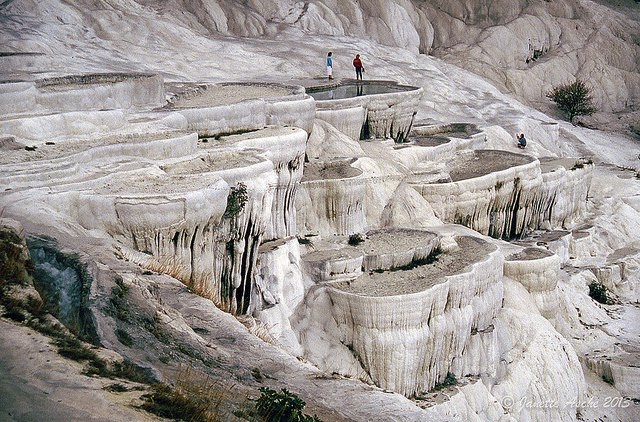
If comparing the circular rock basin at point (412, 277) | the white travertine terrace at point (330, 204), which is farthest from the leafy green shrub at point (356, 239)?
the circular rock basin at point (412, 277)

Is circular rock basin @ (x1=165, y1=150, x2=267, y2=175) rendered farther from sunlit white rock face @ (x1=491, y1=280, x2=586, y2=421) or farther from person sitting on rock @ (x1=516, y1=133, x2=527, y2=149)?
person sitting on rock @ (x1=516, y1=133, x2=527, y2=149)

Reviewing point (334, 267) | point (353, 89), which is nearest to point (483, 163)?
point (353, 89)

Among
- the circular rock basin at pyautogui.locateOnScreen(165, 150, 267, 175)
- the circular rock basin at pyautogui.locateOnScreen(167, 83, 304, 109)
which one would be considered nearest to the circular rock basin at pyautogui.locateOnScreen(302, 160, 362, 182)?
the circular rock basin at pyautogui.locateOnScreen(167, 83, 304, 109)

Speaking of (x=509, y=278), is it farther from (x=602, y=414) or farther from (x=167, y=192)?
(x=167, y=192)

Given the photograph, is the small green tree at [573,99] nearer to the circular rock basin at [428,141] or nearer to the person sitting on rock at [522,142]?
the person sitting on rock at [522,142]

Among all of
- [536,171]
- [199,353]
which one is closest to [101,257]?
[199,353]
